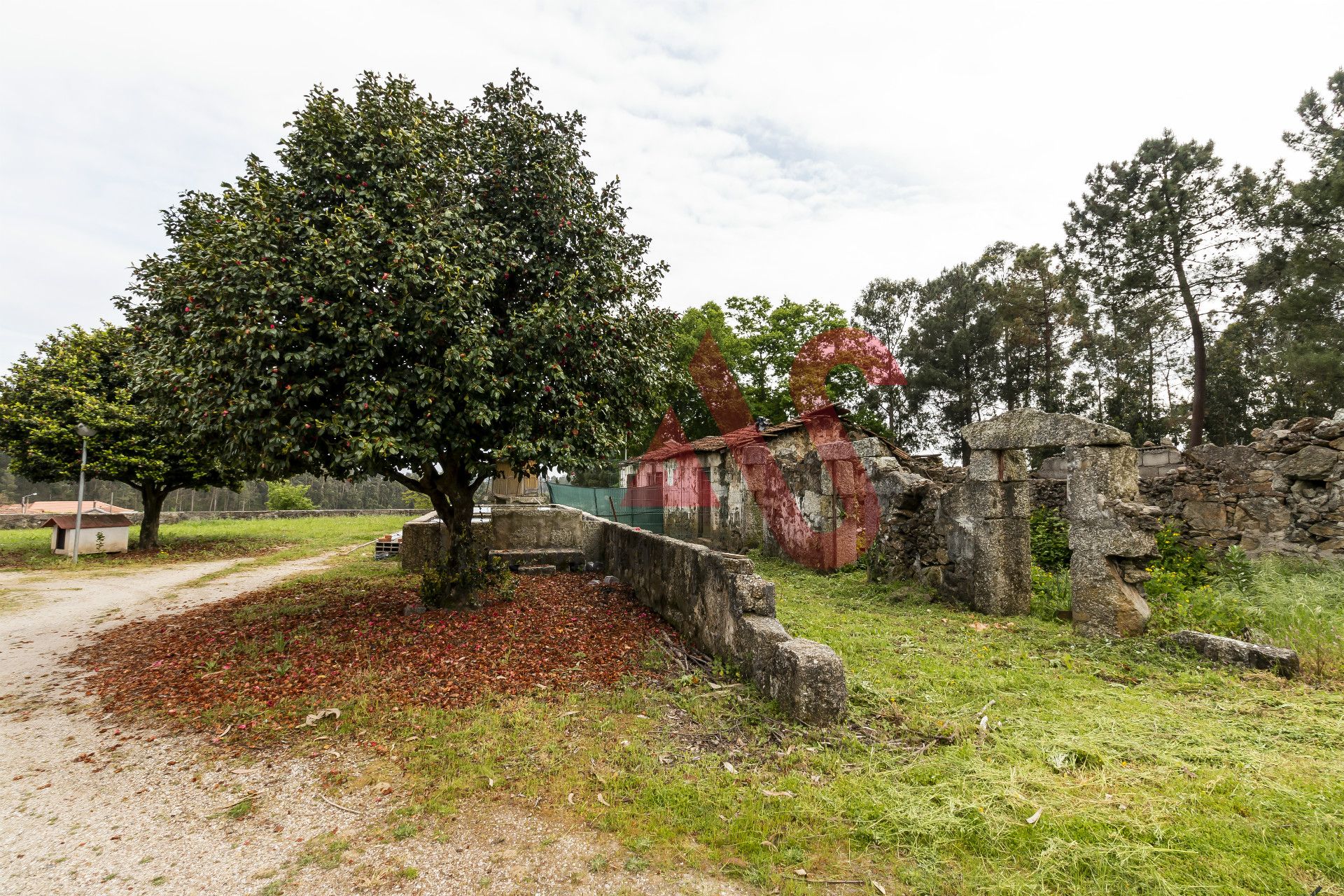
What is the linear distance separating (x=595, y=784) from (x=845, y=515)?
9.36 meters

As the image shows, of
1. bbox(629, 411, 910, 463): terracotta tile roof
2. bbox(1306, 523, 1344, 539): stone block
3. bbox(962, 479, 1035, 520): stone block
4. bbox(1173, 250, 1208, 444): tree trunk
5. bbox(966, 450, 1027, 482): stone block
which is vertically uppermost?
bbox(1173, 250, 1208, 444): tree trunk

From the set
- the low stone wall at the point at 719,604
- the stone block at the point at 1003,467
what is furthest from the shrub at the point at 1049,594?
the low stone wall at the point at 719,604

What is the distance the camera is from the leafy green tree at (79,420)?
13281 mm

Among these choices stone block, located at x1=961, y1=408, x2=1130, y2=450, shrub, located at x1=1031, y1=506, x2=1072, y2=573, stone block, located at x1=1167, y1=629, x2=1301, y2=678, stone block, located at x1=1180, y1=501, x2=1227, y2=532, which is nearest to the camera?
stone block, located at x1=1167, y1=629, x2=1301, y2=678

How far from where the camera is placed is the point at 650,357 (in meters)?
7.27

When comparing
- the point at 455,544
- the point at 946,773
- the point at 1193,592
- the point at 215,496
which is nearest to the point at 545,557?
the point at 455,544

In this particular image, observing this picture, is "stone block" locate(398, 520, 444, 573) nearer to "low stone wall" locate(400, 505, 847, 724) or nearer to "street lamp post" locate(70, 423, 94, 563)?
"low stone wall" locate(400, 505, 847, 724)

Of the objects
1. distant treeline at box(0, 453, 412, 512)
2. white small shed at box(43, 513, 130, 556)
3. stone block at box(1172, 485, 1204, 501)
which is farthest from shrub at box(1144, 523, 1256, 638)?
distant treeline at box(0, 453, 412, 512)

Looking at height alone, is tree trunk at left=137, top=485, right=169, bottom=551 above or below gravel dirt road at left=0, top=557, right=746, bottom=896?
above

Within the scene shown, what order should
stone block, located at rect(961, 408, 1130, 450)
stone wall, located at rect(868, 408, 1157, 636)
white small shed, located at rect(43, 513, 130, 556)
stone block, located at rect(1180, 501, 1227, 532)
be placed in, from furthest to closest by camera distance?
white small shed, located at rect(43, 513, 130, 556) < stone block, located at rect(1180, 501, 1227, 532) < stone block, located at rect(961, 408, 1130, 450) < stone wall, located at rect(868, 408, 1157, 636)

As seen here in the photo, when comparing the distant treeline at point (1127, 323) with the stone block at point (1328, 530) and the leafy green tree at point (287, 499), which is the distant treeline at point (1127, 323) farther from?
the leafy green tree at point (287, 499)

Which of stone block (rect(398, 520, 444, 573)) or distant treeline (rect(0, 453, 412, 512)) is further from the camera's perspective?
distant treeline (rect(0, 453, 412, 512))

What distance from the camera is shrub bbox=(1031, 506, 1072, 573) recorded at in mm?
9758

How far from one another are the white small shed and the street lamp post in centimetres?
21
